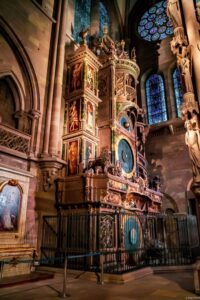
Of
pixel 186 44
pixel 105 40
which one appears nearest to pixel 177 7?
A: pixel 186 44

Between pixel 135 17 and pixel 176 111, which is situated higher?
pixel 135 17

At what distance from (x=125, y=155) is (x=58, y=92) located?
179 inches

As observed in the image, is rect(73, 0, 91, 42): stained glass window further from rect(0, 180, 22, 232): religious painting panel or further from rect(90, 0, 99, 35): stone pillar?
rect(0, 180, 22, 232): religious painting panel

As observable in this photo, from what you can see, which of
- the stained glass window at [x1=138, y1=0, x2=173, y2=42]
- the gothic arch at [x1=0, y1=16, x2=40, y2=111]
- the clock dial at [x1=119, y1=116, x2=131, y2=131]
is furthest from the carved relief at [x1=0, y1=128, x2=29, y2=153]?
the stained glass window at [x1=138, y1=0, x2=173, y2=42]

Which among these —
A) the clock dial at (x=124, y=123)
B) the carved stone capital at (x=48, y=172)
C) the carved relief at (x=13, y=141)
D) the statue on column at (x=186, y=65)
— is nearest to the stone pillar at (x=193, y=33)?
the statue on column at (x=186, y=65)

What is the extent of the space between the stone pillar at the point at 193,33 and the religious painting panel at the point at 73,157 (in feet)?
18.7

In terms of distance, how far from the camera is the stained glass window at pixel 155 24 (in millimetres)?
20516

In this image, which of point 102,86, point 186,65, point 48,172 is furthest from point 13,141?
point 186,65

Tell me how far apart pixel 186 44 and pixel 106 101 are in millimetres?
6062

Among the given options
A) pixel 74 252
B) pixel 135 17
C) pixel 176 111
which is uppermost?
pixel 135 17

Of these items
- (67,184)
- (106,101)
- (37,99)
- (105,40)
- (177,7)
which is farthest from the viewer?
(105,40)

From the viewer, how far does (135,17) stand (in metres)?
22.5

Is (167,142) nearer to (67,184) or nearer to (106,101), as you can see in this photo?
(106,101)

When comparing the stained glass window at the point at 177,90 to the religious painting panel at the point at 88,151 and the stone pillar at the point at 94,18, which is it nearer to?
the stone pillar at the point at 94,18
